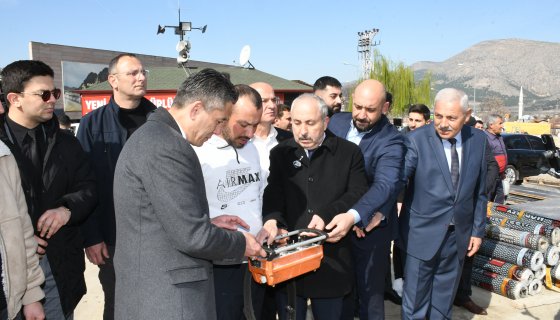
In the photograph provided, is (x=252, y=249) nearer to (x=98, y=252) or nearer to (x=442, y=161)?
(x=98, y=252)

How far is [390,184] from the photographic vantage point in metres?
3.08

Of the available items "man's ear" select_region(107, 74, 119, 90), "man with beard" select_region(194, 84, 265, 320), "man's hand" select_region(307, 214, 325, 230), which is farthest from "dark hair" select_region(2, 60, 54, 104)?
"man's hand" select_region(307, 214, 325, 230)

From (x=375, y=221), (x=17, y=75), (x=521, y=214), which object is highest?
(x=17, y=75)

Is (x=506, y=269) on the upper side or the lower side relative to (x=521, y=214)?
lower

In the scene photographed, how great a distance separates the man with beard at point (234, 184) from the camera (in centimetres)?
261

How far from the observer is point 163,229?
1875 mm

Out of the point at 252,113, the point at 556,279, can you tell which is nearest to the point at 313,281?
the point at 252,113

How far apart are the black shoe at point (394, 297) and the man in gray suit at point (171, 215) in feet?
11.0

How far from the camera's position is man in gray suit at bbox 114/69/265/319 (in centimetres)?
180

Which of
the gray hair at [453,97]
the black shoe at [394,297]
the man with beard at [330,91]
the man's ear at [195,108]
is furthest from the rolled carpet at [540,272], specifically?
the man's ear at [195,108]

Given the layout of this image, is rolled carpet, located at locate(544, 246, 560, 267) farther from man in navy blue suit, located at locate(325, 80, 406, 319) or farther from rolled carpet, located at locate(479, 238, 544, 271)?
man in navy blue suit, located at locate(325, 80, 406, 319)

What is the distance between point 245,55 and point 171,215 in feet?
49.9

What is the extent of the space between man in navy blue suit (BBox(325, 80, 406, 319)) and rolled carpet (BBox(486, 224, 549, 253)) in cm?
242

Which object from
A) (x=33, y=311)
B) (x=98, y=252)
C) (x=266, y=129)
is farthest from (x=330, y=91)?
(x=33, y=311)
